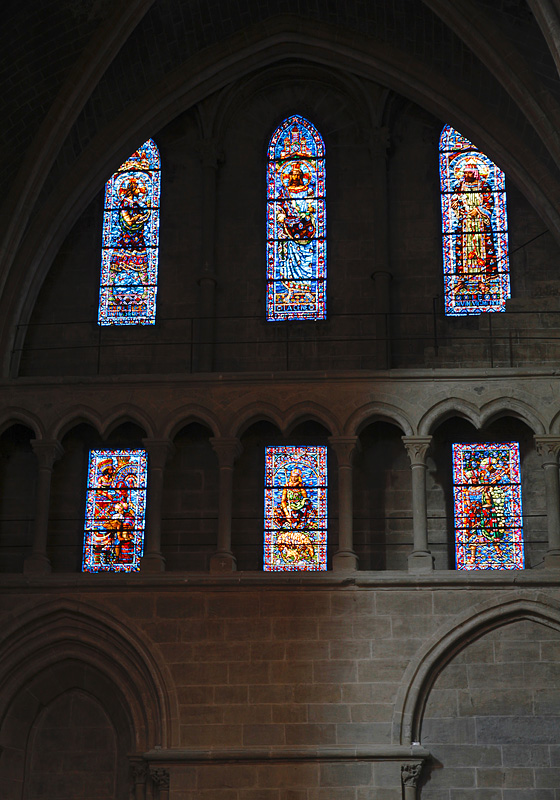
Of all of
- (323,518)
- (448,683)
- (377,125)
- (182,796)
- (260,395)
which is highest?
(377,125)

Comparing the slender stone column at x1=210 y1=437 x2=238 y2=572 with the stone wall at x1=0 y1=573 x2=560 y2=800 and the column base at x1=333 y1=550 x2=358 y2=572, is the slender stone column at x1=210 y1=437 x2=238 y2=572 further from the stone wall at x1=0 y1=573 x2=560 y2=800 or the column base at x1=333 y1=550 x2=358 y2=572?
the column base at x1=333 y1=550 x2=358 y2=572

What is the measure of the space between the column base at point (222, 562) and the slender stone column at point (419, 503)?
219 centimetres

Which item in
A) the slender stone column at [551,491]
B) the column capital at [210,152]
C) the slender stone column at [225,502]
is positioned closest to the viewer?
the slender stone column at [551,491]

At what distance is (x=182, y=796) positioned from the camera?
18078 millimetres

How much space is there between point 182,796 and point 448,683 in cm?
340

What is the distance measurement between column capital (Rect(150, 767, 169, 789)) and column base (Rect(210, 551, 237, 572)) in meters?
2.48

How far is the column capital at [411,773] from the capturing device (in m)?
18.0

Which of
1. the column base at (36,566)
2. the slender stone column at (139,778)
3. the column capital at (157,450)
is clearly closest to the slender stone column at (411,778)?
the slender stone column at (139,778)

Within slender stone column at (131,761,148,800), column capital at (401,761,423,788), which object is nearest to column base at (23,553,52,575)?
slender stone column at (131,761,148,800)

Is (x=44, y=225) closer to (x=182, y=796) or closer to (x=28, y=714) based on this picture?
(x=28, y=714)

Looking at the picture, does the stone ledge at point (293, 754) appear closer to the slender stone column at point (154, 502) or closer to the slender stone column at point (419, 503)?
the slender stone column at point (419, 503)

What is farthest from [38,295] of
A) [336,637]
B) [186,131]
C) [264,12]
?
[336,637]

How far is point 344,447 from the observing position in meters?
19.6

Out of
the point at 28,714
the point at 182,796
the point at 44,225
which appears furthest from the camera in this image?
the point at 44,225
